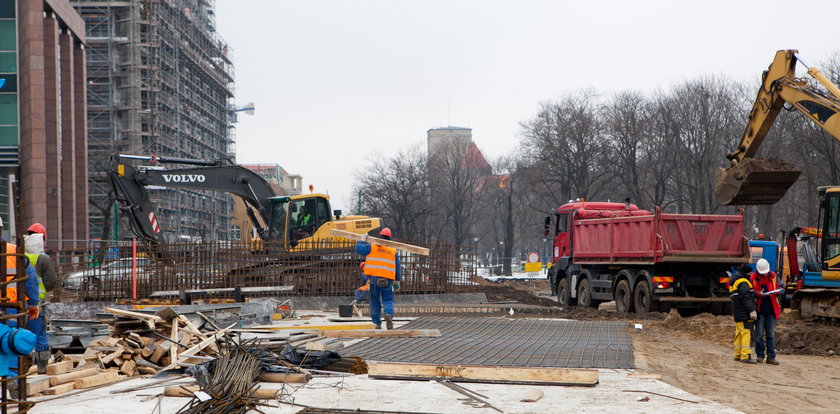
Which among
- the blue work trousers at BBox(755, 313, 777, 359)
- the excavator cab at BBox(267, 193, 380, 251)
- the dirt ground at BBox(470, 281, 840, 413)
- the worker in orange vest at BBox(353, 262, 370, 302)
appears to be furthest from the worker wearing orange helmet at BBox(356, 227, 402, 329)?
the excavator cab at BBox(267, 193, 380, 251)

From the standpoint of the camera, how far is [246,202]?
2905cm

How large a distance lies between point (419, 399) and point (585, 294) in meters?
17.8

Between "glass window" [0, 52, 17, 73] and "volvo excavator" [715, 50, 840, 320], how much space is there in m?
29.7

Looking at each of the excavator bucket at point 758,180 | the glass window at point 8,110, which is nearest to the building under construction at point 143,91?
the glass window at point 8,110

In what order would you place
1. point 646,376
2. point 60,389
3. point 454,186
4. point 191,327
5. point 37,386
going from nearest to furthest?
1. point 37,386
2. point 60,389
3. point 646,376
4. point 191,327
5. point 454,186

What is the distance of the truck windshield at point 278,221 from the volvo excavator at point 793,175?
1353 cm

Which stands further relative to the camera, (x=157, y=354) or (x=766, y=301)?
(x=766, y=301)

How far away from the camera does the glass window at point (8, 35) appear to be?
124 feet

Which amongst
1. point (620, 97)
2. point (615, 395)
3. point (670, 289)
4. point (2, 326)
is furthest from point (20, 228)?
point (620, 97)

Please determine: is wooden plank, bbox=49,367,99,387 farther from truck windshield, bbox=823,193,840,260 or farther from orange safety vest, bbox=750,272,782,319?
truck windshield, bbox=823,193,840,260

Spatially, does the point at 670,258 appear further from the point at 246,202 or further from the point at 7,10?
the point at 7,10

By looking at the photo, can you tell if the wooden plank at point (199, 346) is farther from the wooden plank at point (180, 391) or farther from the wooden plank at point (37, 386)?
the wooden plank at point (180, 391)

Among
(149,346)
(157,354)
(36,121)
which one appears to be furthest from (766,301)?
(36,121)

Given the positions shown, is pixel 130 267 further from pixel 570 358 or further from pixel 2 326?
pixel 2 326
